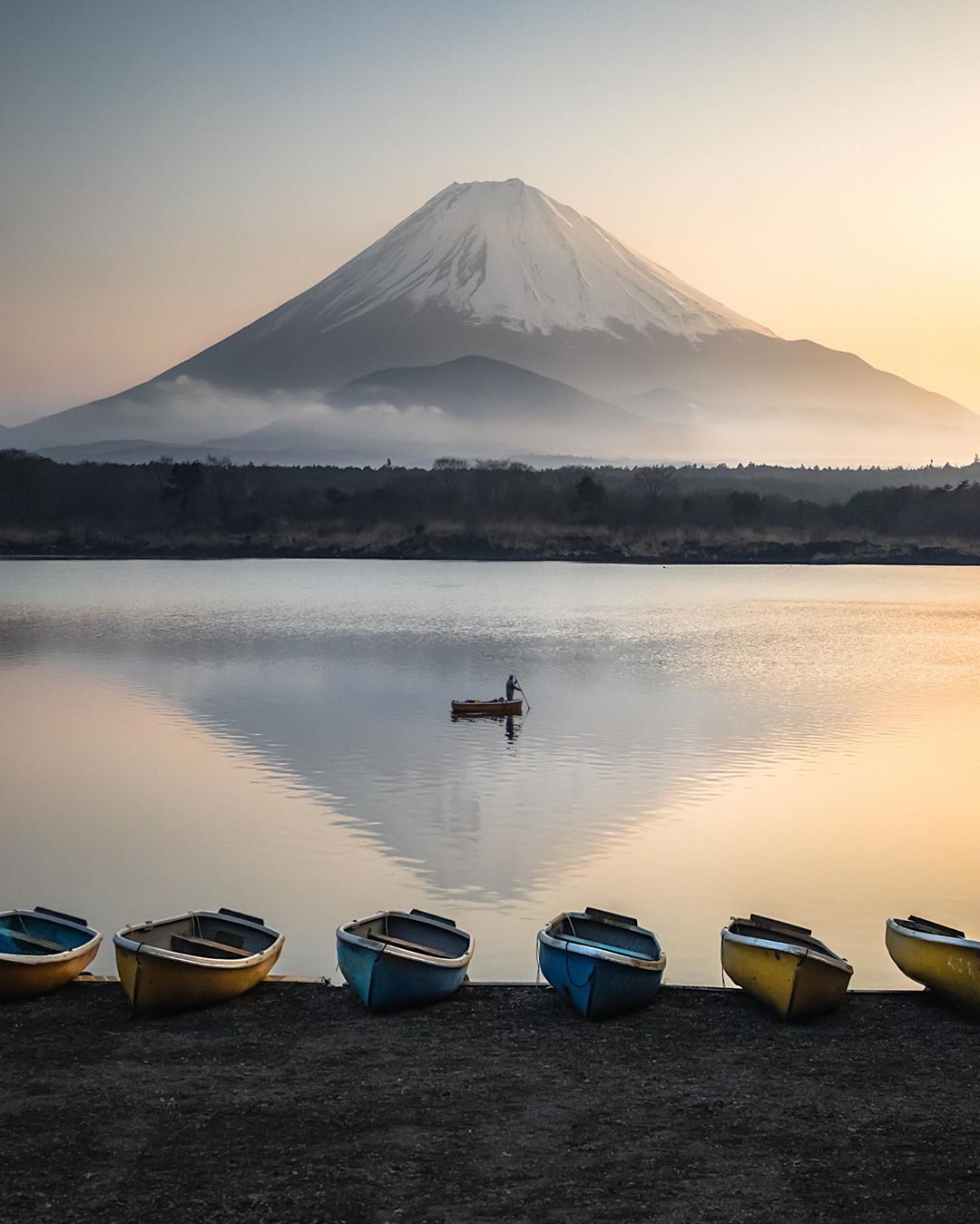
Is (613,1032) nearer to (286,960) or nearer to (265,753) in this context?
(286,960)

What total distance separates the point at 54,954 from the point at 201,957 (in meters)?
1.19

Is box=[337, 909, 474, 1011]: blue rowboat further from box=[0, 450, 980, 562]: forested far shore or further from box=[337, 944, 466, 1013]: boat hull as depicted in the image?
box=[0, 450, 980, 562]: forested far shore

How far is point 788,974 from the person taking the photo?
1059 centimetres

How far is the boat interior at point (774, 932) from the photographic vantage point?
11.5m

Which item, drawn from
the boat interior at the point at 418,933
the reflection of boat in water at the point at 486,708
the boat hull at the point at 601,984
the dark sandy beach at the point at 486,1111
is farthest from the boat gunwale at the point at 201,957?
the reflection of boat in water at the point at 486,708

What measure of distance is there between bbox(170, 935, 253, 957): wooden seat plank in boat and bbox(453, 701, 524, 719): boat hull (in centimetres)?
1738

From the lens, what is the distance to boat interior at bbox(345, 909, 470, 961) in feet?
38.1

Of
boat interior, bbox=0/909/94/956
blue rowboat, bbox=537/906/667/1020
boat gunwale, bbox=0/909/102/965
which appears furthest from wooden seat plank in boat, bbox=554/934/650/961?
boat interior, bbox=0/909/94/956

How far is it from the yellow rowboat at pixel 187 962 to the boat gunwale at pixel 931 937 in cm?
479

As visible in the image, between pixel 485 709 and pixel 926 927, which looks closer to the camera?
pixel 926 927

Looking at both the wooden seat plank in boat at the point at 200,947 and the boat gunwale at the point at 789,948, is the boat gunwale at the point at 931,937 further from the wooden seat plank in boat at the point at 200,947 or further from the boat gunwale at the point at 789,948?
the wooden seat plank in boat at the point at 200,947

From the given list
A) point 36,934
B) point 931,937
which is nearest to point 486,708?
point 36,934

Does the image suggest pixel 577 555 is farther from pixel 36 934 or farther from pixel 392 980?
pixel 392 980

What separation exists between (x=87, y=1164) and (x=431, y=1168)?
74.2 inches
